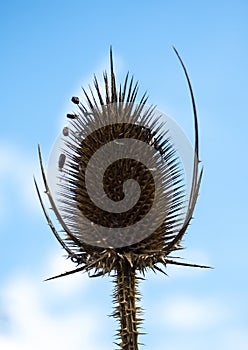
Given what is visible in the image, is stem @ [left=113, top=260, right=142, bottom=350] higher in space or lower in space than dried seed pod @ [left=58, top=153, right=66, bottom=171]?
lower

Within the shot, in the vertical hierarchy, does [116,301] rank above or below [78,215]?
below

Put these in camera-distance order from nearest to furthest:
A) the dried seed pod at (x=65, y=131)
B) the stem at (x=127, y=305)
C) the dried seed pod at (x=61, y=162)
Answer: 1. the stem at (x=127, y=305)
2. the dried seed pod at (x=61, y=162)
3. the dried seed pod at (x=65, y=131)

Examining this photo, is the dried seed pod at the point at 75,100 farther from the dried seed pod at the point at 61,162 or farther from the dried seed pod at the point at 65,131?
the dried seed pod at the point at 61,162

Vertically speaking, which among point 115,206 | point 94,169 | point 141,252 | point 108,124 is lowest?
point 141,252

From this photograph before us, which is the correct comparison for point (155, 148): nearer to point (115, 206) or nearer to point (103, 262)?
point (115, 206)

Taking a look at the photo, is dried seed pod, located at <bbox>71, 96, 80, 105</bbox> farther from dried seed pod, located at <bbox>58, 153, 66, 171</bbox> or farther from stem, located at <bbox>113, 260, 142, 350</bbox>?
stem, located at <bbox>113, 260, 142, 350</bbox>

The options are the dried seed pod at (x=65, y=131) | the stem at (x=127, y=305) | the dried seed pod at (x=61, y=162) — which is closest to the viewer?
the stem at (x=127, y=305)

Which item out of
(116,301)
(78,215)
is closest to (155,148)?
(78,215)

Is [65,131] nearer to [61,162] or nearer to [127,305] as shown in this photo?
[61,162]
